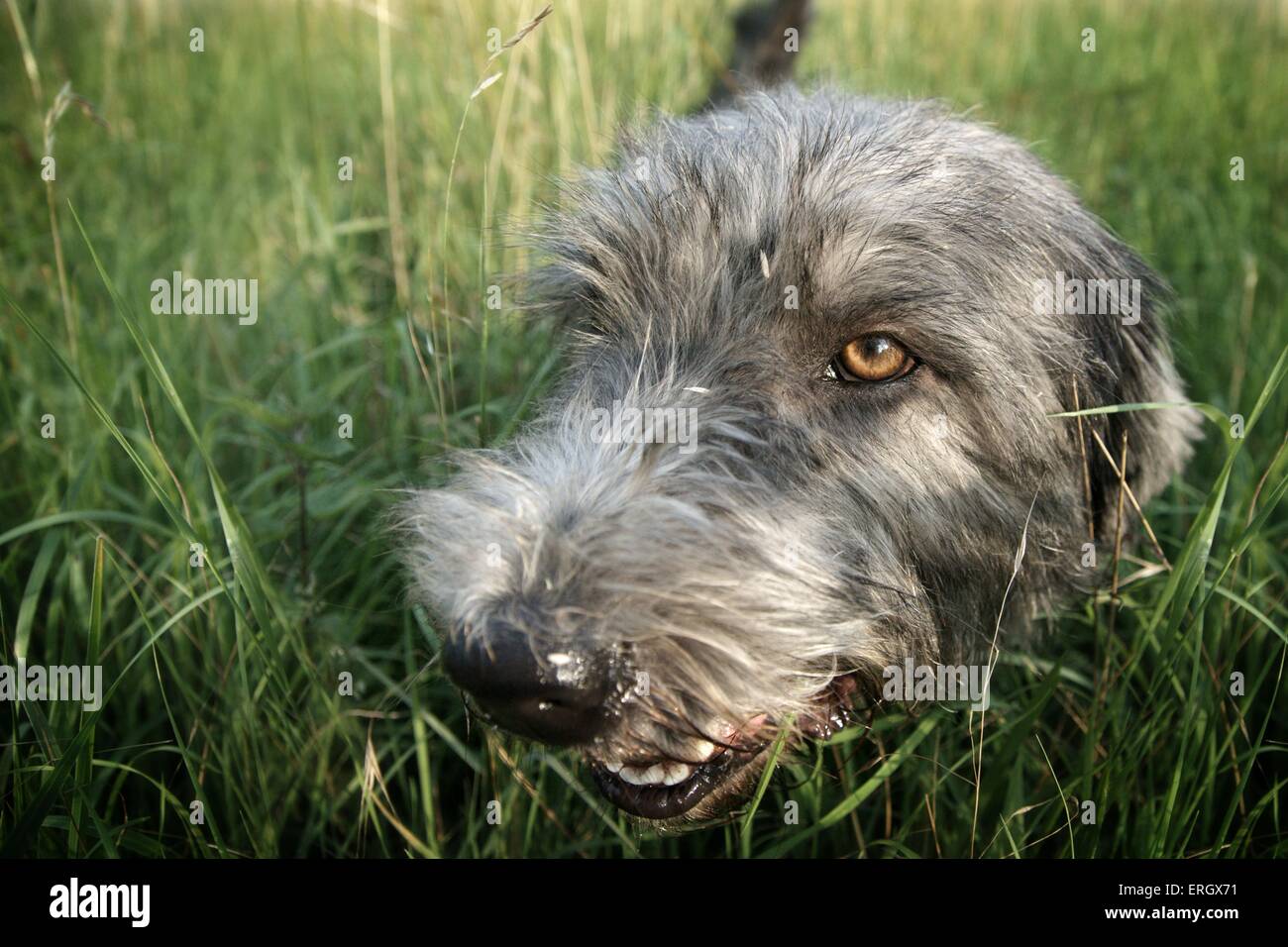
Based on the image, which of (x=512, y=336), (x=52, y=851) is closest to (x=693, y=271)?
(x=512, y=336)

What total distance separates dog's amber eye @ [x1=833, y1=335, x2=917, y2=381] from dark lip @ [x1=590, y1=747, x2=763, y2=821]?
3.44 feet

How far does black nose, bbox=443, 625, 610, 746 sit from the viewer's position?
6.82 feet

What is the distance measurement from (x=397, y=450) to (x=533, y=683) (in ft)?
7.05

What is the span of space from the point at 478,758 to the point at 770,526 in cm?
142

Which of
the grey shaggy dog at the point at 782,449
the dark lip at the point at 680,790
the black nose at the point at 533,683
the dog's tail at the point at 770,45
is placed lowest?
the dark lip at the point at 680,790

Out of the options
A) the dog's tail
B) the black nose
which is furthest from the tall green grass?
the black nose

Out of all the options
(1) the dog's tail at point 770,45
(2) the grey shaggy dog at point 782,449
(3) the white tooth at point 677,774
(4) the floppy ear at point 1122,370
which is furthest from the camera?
(1) the dog's tail at point 770,45

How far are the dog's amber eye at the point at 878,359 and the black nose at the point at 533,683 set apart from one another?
3.84 ft

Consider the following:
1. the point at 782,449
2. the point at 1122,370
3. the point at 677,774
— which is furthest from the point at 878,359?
the point at 677,774

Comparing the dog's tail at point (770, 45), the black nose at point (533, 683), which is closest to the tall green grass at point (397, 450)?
the dog's tail at point (770, 45)

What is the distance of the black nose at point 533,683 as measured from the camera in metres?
2.08

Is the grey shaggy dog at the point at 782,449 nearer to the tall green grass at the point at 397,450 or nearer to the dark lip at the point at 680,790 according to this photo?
the dark lip at the point at 680,790

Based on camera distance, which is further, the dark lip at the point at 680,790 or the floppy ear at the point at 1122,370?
the floppy ear at the point at 1122,370

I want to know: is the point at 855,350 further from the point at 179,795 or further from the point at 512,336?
the point at 179,795
